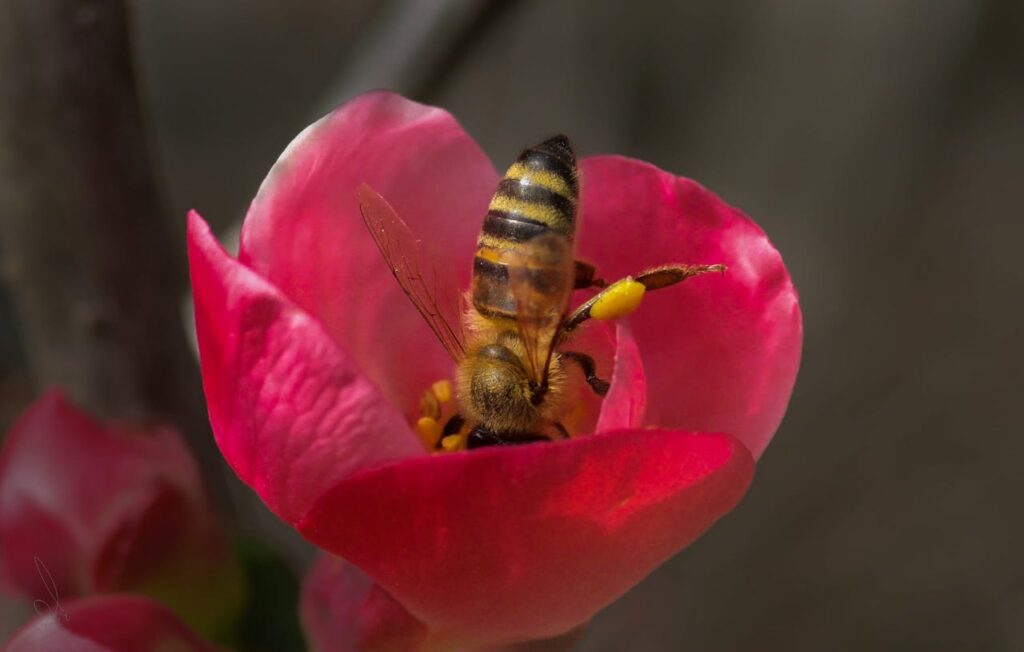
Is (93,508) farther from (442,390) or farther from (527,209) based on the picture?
(527,209)

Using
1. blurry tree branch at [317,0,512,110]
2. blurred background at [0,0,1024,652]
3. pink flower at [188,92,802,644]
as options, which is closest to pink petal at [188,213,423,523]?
pink flower at [188,92,802,644]

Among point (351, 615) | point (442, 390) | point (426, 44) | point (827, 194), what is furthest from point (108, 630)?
point (827, 194)

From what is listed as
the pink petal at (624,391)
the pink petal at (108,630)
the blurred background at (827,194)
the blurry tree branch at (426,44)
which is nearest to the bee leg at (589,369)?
the pink petal at (624,391)

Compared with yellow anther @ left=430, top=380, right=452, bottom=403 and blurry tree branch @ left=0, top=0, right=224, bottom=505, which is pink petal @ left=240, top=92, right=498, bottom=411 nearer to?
yellow anther @ left=430, top=380, right=452, bottom=403

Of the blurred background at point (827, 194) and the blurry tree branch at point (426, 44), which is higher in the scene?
the blurry tree branch at point (426, 44)

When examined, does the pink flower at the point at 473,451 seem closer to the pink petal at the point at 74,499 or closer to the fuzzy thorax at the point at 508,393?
the fuzzy thorax at the point at 508,393
